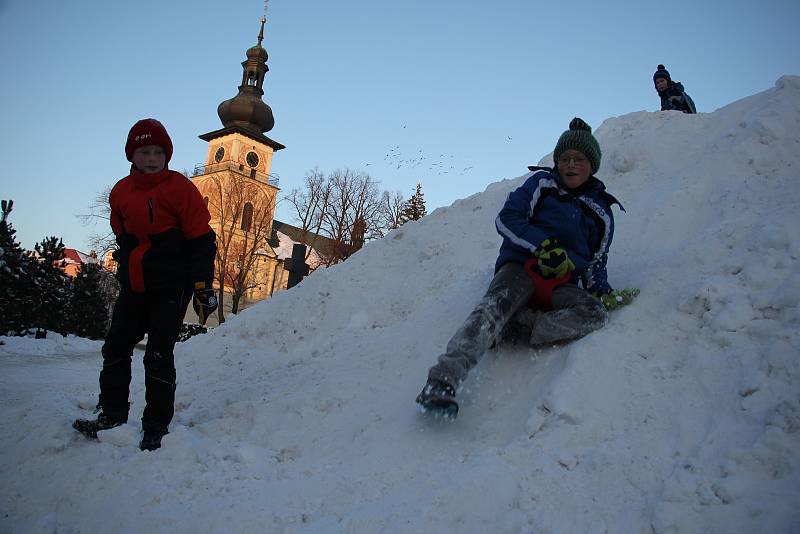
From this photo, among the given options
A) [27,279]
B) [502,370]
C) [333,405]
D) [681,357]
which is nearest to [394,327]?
[333,405]

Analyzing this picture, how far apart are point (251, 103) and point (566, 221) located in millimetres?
51705

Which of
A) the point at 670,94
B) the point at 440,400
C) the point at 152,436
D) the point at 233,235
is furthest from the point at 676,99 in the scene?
the point at 233,235

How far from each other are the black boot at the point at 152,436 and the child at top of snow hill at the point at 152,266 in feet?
0.31

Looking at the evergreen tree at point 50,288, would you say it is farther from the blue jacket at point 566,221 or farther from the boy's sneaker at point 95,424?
the blue jacket at point 566,221

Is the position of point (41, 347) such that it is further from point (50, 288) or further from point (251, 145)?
point (251, 145)

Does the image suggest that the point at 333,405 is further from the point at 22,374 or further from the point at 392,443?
the point at 22,374

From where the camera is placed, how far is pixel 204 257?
348 centimetres

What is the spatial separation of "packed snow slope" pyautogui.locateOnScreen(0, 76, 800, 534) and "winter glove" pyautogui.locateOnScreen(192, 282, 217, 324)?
2.61 feet

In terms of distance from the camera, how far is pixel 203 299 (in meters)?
3.48

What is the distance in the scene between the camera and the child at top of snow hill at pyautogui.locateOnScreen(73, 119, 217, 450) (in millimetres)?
3342

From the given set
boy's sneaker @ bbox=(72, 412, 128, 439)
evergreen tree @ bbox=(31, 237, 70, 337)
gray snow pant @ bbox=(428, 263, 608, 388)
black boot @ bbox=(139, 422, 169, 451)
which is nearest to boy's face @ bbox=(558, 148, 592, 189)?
gray snow pant @ bbox=(428, 263, 608, 388)

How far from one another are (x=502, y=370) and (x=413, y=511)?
1314mm

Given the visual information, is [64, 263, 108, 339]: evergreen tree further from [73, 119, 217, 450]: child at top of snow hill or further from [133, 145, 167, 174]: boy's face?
[133, 145, 167, 174]: boy's face

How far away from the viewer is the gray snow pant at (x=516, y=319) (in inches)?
125
